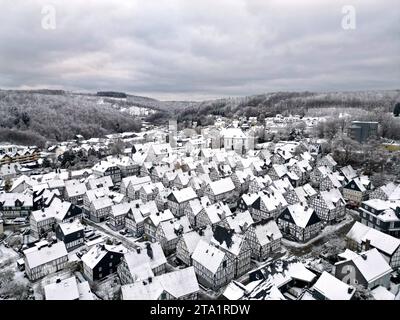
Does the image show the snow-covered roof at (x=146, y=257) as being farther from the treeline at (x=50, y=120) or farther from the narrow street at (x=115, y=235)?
the treeline at (x=50, y=120)

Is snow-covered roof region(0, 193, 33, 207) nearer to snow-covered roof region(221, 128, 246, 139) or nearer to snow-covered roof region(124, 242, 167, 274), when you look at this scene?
snow-covered roof region(124, 242, 167, 274)

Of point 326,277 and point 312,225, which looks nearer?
point 326,277

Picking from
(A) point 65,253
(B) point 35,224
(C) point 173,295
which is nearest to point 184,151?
(B) point 35,224

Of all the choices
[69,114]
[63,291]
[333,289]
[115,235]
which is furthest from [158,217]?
[69,114]

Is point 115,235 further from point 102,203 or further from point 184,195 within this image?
point 184,195

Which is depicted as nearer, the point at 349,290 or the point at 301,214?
the point at 349,290
